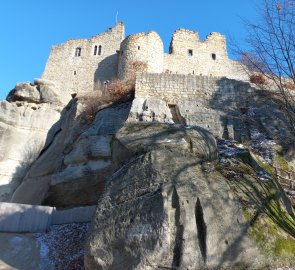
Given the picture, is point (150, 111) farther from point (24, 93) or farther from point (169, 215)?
point (24, 93)

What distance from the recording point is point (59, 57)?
26.1 meters

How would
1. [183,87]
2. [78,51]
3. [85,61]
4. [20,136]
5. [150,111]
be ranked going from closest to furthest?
[150,111] < [183,87] < [20,136] < [85,61] < [78,51]

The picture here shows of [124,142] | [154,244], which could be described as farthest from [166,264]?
[124,142]

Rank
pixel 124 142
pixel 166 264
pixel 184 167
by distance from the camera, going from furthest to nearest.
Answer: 1. pixel 124 142
2. pixel 184 167
3. pixel 166 264

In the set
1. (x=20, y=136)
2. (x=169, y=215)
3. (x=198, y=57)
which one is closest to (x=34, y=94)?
(x=20, y=136)

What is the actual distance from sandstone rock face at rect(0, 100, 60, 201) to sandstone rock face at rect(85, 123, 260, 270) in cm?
1258

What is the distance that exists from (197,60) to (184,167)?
2077cm

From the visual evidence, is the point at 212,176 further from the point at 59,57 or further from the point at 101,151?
the point at 59,57

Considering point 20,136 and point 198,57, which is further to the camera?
point 198,57

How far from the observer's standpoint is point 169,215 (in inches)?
194

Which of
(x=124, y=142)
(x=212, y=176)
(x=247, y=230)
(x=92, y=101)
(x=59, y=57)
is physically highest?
(x=59, y=57)

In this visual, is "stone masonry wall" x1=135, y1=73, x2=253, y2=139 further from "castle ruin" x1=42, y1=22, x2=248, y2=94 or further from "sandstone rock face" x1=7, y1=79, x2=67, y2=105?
"castle ruin" x1=42, y1=22, x2=248, y2=94

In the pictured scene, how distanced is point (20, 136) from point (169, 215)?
15451 mm

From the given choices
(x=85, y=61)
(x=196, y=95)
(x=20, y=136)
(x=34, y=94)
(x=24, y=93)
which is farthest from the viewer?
(x=85, y=61)
